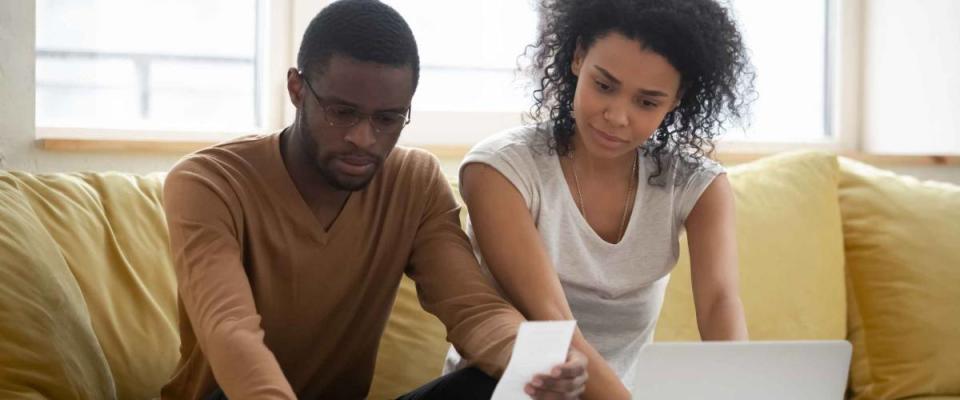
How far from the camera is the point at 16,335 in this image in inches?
67.2

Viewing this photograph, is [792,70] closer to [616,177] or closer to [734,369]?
[616,177]

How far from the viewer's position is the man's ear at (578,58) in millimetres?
1850

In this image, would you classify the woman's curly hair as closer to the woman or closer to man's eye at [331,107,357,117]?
the woman

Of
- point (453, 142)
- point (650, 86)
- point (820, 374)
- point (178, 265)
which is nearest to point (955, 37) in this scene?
point (453, 142)

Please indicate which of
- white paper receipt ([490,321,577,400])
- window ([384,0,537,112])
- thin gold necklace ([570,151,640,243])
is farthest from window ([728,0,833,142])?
white paper receipt ([490,321,577,400])

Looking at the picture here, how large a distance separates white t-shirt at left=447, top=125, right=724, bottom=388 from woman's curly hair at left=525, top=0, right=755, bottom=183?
0.17 ft

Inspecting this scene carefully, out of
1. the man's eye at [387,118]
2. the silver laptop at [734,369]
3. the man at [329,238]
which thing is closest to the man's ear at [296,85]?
the man at [329,238]

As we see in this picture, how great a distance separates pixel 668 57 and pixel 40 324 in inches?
38.4

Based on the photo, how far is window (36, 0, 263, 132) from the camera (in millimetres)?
2688

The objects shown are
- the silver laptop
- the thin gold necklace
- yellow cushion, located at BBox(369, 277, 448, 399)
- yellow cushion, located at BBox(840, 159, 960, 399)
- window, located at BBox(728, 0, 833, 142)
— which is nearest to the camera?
the silver laptop

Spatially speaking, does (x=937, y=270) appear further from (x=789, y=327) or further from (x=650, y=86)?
(x=650, y=86)

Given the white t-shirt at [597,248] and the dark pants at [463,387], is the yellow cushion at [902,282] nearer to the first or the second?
the white t-shirt at [597,248]

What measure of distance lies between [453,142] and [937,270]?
1107 millimetres

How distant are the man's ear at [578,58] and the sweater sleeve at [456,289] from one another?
269mm
